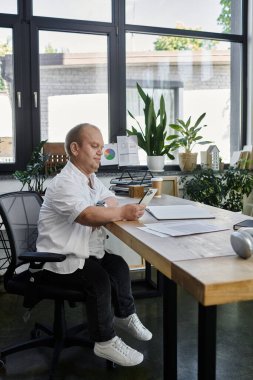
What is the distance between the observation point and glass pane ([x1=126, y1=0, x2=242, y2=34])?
401 centimetres

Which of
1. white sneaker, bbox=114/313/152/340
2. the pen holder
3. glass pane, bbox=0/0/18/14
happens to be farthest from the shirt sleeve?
glass pane, bbox=0/0/18/14

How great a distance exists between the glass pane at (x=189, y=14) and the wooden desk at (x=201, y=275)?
298 centimetres

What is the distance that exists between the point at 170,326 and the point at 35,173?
2067mm

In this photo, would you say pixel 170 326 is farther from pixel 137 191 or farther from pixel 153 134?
pixel 153 134

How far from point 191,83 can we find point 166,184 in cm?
125

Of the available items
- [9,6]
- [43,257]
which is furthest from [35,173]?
[43,257]

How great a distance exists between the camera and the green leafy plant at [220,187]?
3.70 metres

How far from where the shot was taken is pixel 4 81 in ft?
12.0

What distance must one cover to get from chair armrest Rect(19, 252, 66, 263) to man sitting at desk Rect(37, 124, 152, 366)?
4.4 inches

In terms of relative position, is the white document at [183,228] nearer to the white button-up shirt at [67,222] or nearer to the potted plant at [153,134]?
Answer: the white button-up shirt at [67,222]

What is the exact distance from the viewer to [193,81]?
4.28 meters

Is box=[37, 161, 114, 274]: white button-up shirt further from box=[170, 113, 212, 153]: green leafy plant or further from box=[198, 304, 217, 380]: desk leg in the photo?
box=[170, 113, 212, 153]: green leafy plant

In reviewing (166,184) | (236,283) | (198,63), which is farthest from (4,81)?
(236,283)

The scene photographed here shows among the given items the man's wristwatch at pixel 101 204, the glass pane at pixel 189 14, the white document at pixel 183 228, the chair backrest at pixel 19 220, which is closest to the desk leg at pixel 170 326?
the white document at pixel 183 228
